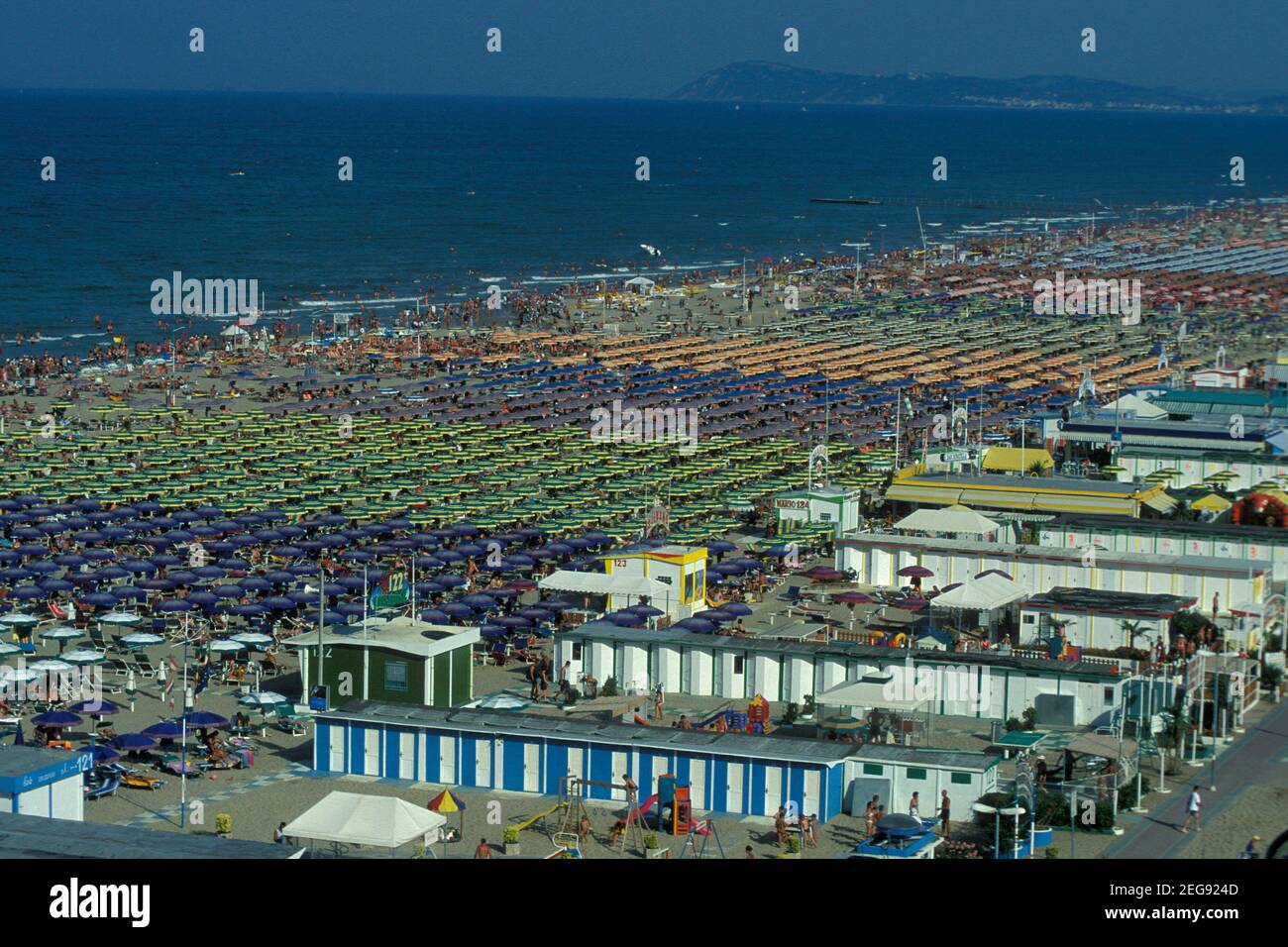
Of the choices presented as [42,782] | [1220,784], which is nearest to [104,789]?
[42,782]

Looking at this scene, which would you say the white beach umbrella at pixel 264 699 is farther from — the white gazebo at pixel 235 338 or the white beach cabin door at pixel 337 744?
the white gazebo at pixel 235 338

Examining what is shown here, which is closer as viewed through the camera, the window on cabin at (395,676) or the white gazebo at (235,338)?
the window on cabin at (395,676)

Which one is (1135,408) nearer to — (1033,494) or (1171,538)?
(1033,494)

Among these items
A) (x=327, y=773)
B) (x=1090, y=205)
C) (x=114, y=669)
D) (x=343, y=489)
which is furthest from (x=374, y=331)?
(x=1090, y=205)

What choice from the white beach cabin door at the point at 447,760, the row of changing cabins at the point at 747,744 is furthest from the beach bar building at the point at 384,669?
the white beach cabin door at the point at 447,760

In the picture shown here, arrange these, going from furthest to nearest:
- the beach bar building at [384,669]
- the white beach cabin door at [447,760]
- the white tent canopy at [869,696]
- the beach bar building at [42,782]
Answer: the beach bar building at [384,669], the white tent canopy at [869,696], the white beach cabin door at [447,760], the beach bar building at [42,782]

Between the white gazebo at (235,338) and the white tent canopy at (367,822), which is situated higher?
the white gazebo at (235,338)

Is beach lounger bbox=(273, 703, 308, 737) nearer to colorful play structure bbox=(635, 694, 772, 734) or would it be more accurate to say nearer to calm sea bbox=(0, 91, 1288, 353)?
colorful play structure bbox=(635, 694, 772, 734)
